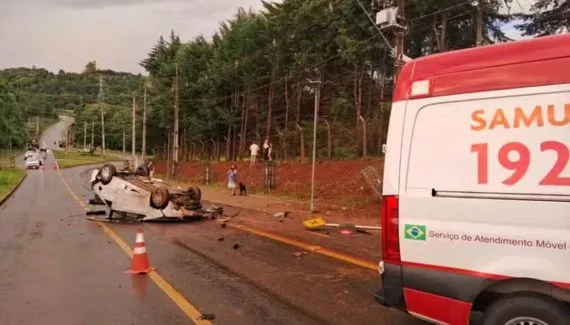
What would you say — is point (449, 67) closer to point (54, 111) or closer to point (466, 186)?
point (466, 186)

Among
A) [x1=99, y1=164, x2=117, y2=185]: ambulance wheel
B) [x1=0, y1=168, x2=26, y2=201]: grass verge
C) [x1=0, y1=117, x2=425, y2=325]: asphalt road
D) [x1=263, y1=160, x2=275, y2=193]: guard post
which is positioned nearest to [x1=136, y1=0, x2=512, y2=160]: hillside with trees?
[x1=263, y1=160, x2=275, y2=193]: guard post

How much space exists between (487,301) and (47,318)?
468 cm

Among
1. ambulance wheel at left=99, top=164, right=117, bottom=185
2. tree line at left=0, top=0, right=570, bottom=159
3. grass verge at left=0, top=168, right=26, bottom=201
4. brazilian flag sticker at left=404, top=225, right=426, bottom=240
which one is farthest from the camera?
grass verge at left=0, top=168, right=26, bottom=201

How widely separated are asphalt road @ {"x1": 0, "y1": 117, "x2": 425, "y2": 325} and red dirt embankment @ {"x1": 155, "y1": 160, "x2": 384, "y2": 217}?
866 centimetres

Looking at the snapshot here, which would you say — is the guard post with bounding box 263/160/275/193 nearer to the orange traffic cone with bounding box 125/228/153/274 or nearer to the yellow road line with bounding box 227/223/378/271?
the yellow road line with bounding box 227/223/378/271

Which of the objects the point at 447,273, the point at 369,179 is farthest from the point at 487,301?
the point at 369,179

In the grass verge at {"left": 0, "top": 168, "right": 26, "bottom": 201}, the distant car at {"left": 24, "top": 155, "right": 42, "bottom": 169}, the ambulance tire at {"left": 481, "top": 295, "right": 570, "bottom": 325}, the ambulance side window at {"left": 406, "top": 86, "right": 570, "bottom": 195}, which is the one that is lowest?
the grass verge at {"left": 0, "top": 168, "right": 26, "bottom": 201}

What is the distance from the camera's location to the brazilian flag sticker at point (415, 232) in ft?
14.8

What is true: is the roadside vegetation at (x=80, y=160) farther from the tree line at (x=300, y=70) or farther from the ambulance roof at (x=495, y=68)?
the ambulance roof at (x=495, y=68)

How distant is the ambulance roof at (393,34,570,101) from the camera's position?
397cm

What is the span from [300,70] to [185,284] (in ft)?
108

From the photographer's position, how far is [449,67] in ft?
14.9

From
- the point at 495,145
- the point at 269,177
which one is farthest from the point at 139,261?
the point at 269,177

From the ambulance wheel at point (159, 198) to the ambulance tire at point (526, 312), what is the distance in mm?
12727
